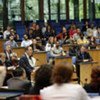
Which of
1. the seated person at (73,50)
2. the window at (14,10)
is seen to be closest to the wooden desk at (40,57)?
the seated person at (73,50)

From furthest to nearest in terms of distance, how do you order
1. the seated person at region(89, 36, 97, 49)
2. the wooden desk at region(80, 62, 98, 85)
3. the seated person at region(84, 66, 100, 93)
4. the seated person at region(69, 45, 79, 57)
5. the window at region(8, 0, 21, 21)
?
the window at region(8, 0, 21, 21)
the seated person at region(89, 36, 97, 49)
the seated person at region(69, 45, 79, 57)
the wooden desk at region(80, 62, 98, 85)
the seated person at region(84, 66, 100, 93)

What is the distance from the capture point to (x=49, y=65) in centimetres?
527

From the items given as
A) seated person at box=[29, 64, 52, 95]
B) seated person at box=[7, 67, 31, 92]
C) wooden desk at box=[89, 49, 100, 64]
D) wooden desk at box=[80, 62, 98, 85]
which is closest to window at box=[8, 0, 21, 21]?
wooden desk at box=[89, 49, 100, 64]

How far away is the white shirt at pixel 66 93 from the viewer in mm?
4016

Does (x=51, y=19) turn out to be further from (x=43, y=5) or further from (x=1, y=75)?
(x=1, y=75)

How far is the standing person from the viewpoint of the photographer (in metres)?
4.03

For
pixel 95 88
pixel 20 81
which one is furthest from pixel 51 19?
pixel 95 88

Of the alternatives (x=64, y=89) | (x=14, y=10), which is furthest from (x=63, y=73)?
(x=14, y=10)

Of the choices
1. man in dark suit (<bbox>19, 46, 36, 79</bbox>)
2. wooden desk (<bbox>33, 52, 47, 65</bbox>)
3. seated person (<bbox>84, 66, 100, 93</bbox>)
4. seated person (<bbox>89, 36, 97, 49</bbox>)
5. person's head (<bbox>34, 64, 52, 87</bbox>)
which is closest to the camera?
seated person (<bbox>84, 66, 100, 93</bbox>)

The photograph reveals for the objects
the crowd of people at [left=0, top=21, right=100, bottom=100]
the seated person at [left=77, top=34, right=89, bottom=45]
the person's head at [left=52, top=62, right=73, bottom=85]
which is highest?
the person's head at [left=52, top=62, right=73, bottom=85]

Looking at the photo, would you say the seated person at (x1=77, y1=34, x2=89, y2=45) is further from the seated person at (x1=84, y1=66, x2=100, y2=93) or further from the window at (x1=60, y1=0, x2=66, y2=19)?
the seated person at (x1=84, y1=66, x2=100, y2=93)

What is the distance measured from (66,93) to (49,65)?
125cm

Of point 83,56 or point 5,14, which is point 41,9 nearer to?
point 5,14

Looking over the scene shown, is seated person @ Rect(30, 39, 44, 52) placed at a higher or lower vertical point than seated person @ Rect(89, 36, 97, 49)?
higher
